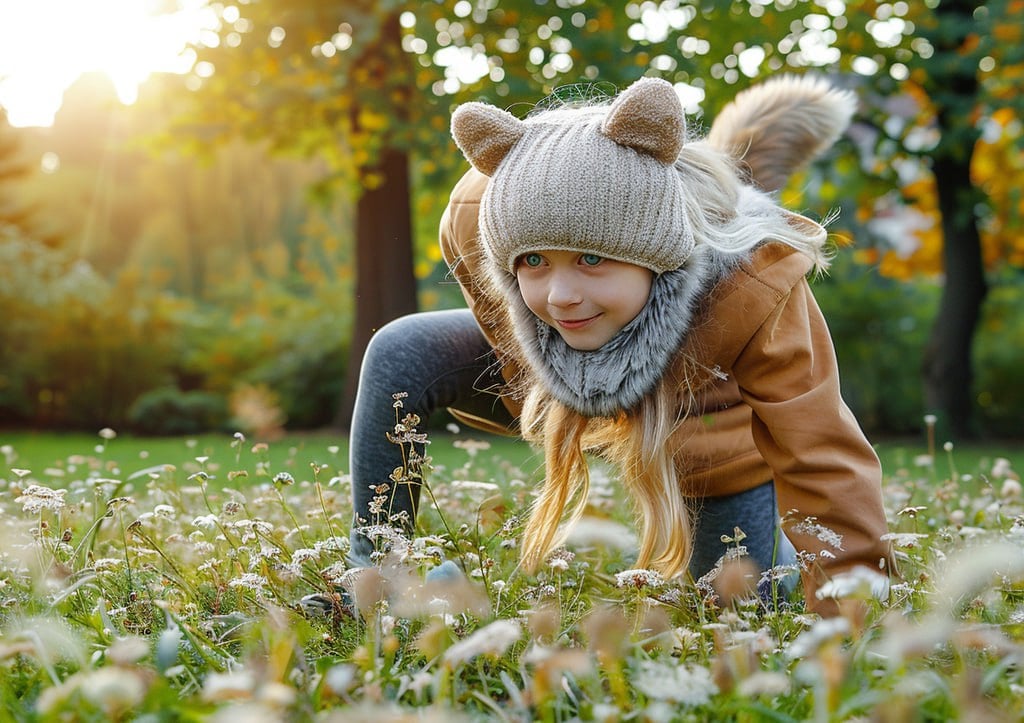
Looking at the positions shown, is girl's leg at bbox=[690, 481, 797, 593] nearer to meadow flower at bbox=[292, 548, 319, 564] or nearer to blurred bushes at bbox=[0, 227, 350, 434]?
meadow flower at bbox=[292, 548, 319, 564]

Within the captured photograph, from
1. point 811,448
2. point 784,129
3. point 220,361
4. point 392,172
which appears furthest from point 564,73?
point 220,361

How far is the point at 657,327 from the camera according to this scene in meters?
2.43

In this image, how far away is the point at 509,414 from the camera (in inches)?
138

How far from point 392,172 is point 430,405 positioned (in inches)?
283

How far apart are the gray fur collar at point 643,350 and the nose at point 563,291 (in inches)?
6.5

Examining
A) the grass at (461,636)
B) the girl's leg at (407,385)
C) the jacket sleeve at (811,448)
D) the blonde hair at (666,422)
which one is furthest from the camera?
the girl's leg at (407,385)

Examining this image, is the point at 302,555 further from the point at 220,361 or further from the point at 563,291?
the point at 220,361

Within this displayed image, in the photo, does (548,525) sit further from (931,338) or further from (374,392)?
(931,338)

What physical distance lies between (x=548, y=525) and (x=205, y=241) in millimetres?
16748

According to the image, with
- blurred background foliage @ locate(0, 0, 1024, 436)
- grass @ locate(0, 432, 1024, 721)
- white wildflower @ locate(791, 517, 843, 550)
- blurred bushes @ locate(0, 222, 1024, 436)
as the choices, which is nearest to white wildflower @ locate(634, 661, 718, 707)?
grass @ locate(0, 432, 1024, 721)

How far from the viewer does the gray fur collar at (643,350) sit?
2.44 meters

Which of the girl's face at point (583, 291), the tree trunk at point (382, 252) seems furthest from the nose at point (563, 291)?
the tree trunk at point (382, 252)

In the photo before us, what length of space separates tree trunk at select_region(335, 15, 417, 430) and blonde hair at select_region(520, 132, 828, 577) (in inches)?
280

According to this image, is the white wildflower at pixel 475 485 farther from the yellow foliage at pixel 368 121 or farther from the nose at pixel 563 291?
the yellow foliage at pixel 368 121
